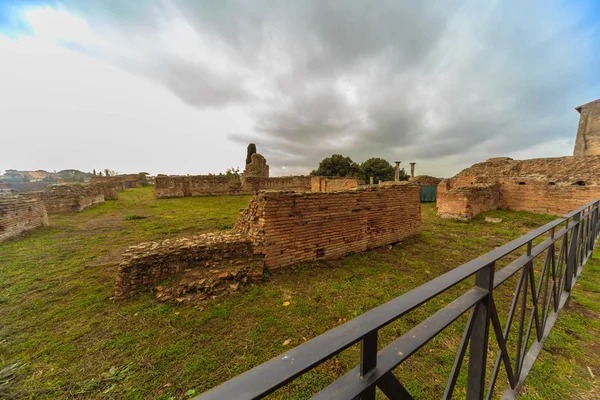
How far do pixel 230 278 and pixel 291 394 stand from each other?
2127 mm

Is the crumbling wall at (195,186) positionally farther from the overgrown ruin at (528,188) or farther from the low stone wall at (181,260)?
the overgrown ruin at (528,188)

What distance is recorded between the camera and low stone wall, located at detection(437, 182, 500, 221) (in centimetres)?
889

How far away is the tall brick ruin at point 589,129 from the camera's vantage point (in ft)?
60.2

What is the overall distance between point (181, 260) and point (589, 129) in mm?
31585

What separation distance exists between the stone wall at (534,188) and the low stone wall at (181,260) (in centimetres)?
926

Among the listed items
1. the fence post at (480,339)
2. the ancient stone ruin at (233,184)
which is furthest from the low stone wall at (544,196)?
the fence post at (480,339)

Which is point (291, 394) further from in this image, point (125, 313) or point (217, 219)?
point (217, 219)

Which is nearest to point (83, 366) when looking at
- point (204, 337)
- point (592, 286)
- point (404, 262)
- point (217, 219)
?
point (204, 337)

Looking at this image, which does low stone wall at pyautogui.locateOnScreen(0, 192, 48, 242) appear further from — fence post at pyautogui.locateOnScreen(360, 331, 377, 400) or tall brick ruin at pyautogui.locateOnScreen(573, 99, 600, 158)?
tall brick ruin at pyautogui.locateOnScreen(573, 99, 600, 158)

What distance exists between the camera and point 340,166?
41.7 m

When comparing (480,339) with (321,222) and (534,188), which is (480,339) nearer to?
(321,222)

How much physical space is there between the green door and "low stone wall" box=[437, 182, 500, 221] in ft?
18.5

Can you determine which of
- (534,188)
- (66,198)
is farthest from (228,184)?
(534,188)

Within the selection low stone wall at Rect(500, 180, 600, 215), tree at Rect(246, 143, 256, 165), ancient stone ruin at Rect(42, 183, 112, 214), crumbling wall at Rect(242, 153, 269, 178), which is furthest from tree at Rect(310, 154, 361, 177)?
ancient stone ruin at Rect(42, 183, 112, 214)
